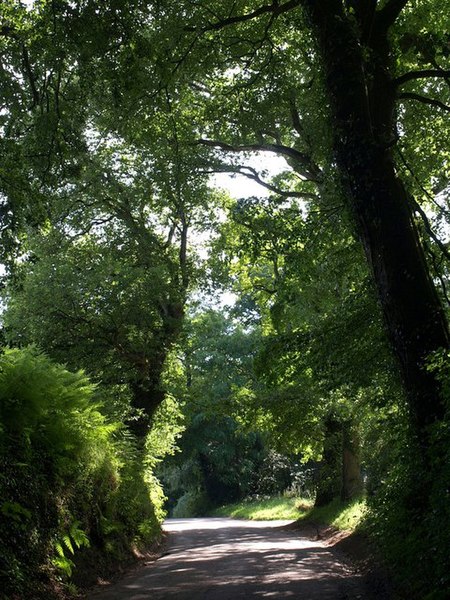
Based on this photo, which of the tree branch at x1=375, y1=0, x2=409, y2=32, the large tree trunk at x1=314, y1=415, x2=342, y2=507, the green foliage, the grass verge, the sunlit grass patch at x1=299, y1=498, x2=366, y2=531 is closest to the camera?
the green foliage

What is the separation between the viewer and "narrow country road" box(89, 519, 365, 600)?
8172mm

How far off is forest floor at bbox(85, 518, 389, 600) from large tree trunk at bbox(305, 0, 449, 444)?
3.17 meters

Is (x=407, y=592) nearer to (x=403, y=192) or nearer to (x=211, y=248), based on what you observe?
(x=403, y=192)

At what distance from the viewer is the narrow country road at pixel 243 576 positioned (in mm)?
8172

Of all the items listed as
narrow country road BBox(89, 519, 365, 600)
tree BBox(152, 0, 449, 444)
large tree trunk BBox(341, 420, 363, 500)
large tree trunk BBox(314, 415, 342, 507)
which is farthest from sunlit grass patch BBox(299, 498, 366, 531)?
tree BBox(152, 0, 449, 444)

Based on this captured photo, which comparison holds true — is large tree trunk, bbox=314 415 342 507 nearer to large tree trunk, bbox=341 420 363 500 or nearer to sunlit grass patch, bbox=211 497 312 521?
large tree trunk, bbox=341 420 363 500

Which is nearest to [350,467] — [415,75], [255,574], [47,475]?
[255,574]

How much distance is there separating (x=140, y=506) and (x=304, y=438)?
288 inches

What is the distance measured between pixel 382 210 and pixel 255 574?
667cm

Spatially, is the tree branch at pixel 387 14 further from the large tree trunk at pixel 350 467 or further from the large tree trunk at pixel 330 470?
the large tree trunk at pixel 330 470

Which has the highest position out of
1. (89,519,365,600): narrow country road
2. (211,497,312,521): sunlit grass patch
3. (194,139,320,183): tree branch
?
(194,139,320,183): tree branch

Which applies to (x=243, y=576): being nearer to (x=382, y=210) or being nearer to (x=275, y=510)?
(x=382, y=210)

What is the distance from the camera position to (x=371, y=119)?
820 centimetres

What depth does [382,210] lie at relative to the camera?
7477 mm
